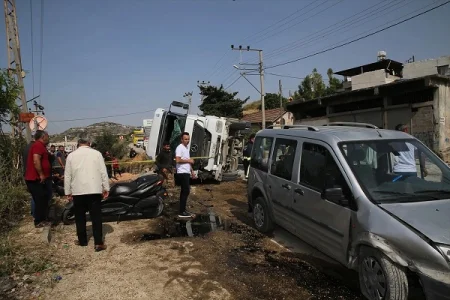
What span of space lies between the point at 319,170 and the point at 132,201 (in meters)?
4.30

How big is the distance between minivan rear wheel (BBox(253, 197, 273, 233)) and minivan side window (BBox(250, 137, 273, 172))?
2.01 ft

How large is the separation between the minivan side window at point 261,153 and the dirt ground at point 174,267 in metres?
1.23

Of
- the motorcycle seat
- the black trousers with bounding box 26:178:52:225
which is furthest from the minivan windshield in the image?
the black trousers with bounding box 26:178:52:225

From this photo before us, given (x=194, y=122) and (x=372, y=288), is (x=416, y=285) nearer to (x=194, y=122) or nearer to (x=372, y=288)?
(x=372, y=288)

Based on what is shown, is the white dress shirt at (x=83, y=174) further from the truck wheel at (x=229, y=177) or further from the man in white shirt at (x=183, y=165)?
the truck wheel at (x=229, y=177)

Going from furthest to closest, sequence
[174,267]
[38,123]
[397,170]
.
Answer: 1. [38,123]
2. [174,267]
3. [397,170]

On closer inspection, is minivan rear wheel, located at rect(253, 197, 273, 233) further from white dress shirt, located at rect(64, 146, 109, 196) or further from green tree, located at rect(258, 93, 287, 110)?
green tree, located at rect(258, 93, 287, 110)

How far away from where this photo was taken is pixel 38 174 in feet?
19.6

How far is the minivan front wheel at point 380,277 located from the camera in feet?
9.72

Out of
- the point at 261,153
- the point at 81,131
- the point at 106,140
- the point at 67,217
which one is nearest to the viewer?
the point at 261,153

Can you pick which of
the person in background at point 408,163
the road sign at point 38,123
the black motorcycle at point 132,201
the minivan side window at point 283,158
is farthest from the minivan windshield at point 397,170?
the road sign at point 38,123

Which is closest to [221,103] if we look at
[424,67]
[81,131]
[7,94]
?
[81,131]

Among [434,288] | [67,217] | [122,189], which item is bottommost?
[67,217]

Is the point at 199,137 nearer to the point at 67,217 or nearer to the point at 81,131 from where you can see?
the point at 67,217
